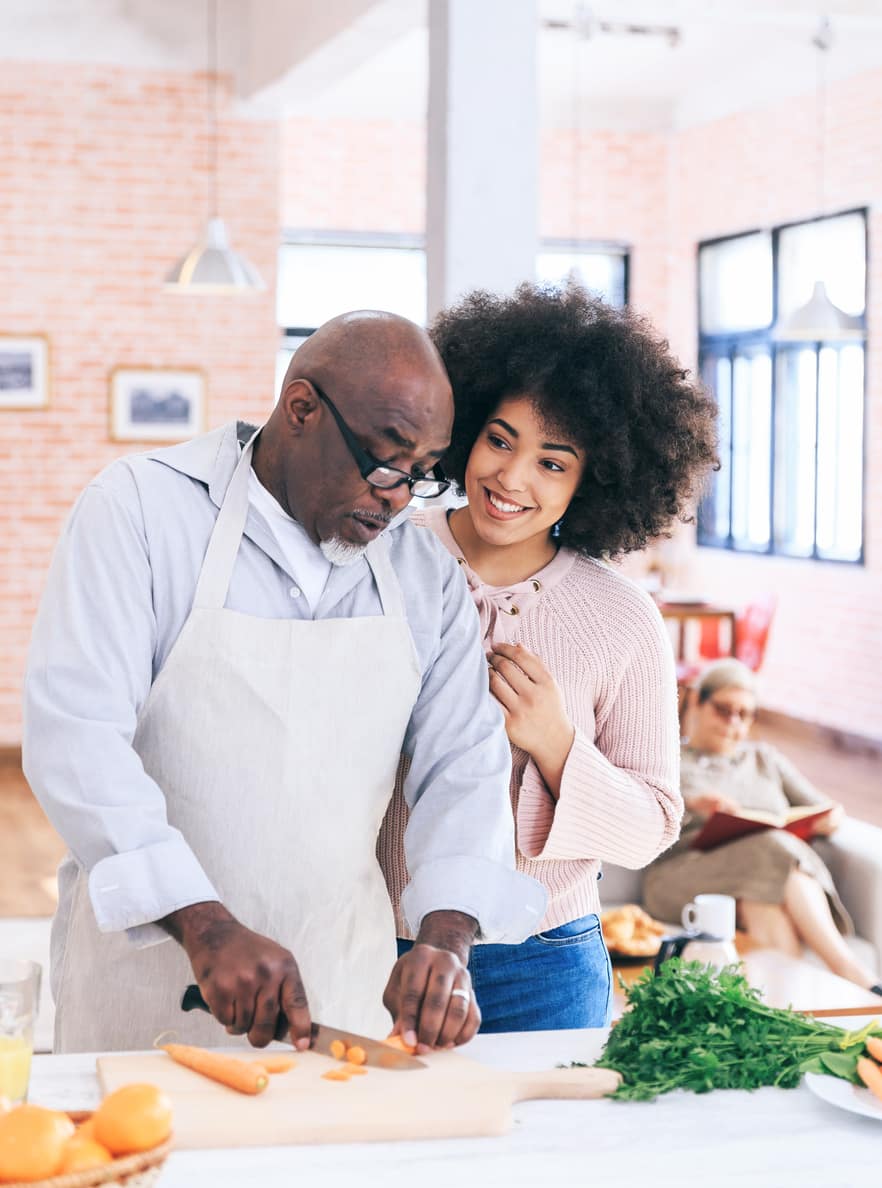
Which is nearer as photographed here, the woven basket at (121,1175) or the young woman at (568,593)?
the woven basket at (121,1175)

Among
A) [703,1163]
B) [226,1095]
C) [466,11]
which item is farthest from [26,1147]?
[466,11]

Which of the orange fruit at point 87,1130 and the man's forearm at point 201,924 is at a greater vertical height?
the man's forearm at point 201,924

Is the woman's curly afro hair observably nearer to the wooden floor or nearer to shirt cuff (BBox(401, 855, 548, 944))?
shirt cuff (BBox(401, 855, 548, 944))

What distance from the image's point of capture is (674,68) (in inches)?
383

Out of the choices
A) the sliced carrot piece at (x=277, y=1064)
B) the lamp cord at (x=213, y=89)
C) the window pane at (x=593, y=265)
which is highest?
the lamp cord at (x=213, y=89)

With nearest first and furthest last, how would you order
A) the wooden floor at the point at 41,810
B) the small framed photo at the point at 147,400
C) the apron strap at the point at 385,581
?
the apron strap at the point at 385,581, the wooden floor at the point at 41,810, the small framed photo at the point at 147,400

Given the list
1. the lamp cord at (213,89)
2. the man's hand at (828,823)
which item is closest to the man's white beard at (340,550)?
the man's hand at (828,823)

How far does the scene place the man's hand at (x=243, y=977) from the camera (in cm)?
161

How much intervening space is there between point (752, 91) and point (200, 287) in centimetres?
444

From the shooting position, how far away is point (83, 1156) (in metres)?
1.23

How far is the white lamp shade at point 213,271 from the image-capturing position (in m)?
6.73

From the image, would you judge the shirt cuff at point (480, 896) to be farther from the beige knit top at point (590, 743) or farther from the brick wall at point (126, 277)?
the brick wall at point (126, 277)

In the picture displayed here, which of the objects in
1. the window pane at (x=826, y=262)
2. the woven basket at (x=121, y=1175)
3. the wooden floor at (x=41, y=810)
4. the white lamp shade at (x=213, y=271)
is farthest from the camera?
the window pane at (x=826, y=262)

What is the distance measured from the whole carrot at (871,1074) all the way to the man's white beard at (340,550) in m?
0.78
